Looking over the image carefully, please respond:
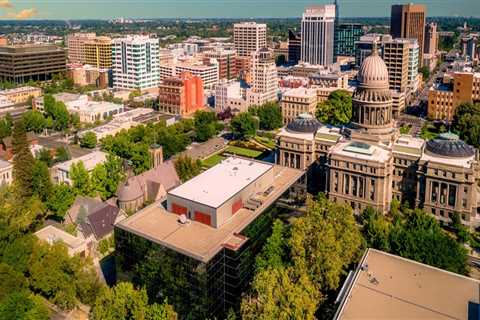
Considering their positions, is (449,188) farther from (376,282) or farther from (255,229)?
(255,229)

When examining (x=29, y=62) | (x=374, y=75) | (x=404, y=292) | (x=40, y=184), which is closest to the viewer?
(x=404, y=292)

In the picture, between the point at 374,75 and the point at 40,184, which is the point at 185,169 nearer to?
the point at 40,184

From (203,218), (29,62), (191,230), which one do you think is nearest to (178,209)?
(203,218)

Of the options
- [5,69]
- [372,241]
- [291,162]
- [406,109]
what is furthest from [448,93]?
[5,69]

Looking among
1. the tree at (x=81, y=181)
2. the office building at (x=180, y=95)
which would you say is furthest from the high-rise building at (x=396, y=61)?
the tree at (x=81, y=181)

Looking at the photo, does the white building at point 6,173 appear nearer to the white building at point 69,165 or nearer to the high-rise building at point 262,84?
the white building at point 69,165

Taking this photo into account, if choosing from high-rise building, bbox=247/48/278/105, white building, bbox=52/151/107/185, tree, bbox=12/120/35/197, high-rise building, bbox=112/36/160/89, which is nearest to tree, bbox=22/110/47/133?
tree, bbox=12/120/35/197

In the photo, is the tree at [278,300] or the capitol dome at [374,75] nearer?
the tree at [278,300]
